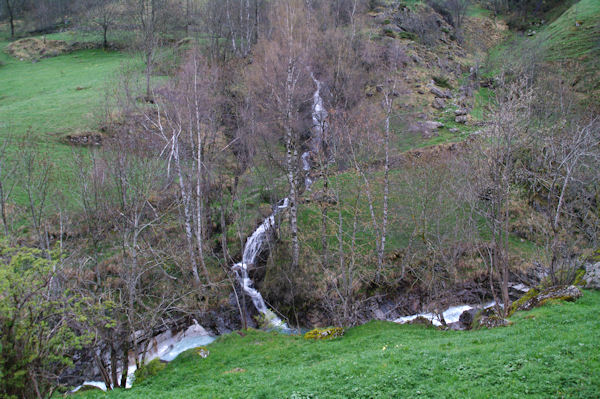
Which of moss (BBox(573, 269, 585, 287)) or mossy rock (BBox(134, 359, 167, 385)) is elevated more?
→ moss (BBox(573, 269, 585, 287))

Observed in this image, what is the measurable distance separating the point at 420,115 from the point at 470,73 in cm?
1459

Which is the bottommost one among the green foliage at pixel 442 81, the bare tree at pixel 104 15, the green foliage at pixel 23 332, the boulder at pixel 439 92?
the green foliage at pixel 23 332

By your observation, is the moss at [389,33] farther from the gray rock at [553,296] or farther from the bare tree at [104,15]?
the bare tree at [104,15]

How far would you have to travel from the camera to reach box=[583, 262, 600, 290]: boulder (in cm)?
1655

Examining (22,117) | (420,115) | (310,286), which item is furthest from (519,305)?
(22,117)

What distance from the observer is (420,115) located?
37.7 meters

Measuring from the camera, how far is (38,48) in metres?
61.7

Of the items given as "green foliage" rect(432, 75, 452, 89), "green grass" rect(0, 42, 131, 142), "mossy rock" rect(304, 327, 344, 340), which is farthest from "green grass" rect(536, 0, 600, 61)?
"green grass" rect(0, 42, 131, 142)

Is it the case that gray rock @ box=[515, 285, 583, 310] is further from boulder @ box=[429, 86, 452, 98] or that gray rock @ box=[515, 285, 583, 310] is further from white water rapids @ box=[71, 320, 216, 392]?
boulder @ box=[429, 86, 452, 98]

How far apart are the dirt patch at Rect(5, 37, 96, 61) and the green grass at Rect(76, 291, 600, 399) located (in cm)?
6508

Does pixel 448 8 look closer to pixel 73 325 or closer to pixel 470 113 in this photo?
pixel 470 113

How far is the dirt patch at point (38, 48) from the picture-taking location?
60031mm

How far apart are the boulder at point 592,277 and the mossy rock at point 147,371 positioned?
771 inches

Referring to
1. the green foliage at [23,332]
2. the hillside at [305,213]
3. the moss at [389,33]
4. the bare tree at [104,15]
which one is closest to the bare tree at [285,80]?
the hillside at [305,213]
